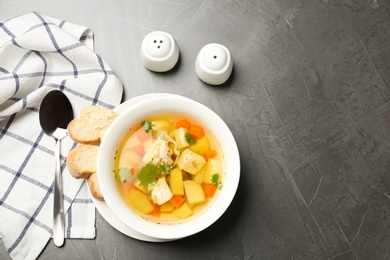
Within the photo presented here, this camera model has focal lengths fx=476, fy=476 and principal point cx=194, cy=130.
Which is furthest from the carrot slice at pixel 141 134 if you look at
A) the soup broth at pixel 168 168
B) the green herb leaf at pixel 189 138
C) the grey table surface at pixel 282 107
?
the grey table surface at pixel 282 107

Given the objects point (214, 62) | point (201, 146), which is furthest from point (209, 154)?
point (214, 62)

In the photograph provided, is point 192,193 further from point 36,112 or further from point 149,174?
point 36,112

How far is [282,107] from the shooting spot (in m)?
1.41

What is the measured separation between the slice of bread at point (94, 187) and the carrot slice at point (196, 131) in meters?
0.28

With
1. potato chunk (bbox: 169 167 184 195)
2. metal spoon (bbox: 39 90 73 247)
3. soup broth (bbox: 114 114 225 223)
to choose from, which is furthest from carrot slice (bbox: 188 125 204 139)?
metal spoon (bbox: 39 90 73 247)

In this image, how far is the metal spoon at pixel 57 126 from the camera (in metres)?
1.30

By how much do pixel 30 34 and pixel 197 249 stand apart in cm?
76

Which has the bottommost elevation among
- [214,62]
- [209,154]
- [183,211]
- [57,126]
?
[57,126]

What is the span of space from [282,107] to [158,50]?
403mm

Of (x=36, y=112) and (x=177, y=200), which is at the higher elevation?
(x=177, y=200)

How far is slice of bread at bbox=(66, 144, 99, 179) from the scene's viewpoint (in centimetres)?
125

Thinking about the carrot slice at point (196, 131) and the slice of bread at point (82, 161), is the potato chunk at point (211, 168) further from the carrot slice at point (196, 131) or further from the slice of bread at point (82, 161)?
the slice of bread at point (82, 161)

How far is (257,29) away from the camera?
1.45 meters

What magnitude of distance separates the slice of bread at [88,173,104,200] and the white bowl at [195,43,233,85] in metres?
0.41
